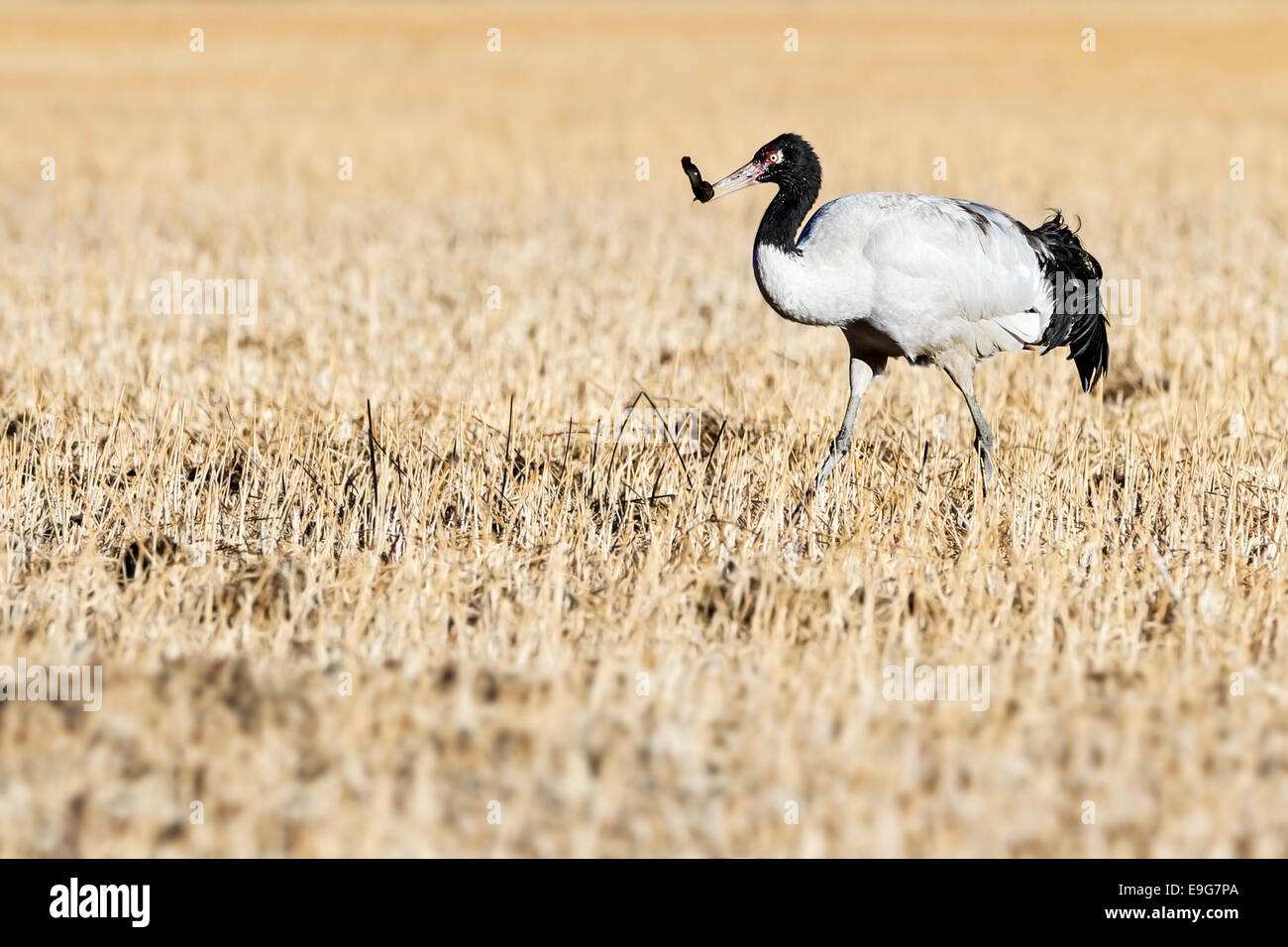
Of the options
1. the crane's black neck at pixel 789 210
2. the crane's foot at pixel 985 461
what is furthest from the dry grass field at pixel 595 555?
the crane's black neck at pixel 789 210

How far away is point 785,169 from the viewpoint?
7.21 meters

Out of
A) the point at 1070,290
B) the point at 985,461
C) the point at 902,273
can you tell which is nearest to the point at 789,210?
the point at 902,273

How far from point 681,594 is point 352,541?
5.17 ft

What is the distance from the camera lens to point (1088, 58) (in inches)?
1738

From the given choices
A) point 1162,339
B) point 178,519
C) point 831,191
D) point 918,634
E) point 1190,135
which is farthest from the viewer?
point 1190,135

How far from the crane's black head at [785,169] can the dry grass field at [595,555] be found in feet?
4.58

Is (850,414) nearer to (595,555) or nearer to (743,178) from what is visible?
(743,178)

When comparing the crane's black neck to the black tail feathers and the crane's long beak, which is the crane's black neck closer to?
the crane's long beak

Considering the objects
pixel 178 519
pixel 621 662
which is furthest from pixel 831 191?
pixel 621 662

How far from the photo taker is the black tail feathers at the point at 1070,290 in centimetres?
805

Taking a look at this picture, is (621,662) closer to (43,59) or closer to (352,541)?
(352,541)

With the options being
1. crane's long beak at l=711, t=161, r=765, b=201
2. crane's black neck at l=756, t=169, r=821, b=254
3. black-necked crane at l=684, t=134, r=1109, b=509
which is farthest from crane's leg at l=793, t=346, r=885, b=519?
crane's long beak at l=711, t=161, r=765, b=201

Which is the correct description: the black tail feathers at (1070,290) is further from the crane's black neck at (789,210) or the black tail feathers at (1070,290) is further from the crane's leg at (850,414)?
the crane's black neck at (789,210)

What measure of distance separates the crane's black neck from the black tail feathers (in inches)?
58.7
